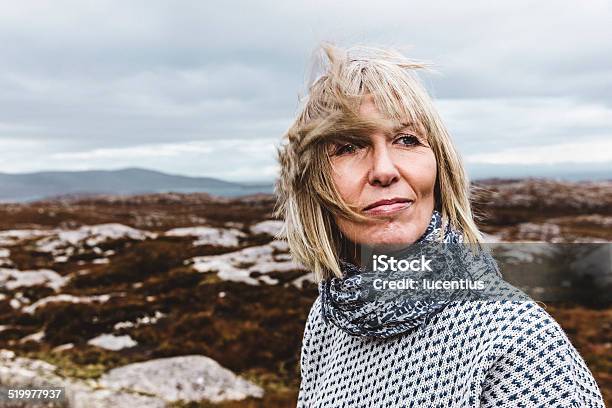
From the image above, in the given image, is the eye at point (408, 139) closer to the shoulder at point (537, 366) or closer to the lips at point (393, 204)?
the lips at point (393, 204)

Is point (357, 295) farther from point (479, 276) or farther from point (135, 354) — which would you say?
point (135, 354)

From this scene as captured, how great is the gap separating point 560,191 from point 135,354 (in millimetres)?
96552

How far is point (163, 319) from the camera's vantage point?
20.9 m

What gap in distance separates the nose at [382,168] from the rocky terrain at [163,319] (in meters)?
0.88

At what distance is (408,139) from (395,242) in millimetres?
441

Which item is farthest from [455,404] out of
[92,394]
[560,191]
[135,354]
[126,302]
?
[560,191]

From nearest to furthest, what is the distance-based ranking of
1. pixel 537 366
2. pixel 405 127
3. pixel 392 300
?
1. pixel 537 366
2. pixel 392 300
3. pixel 405 127

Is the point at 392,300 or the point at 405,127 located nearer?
the point at 392,300

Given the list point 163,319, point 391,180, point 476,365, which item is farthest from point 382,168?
point 163,319

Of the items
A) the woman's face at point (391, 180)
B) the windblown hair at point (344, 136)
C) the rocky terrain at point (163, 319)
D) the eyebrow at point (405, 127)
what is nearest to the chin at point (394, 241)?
the woman's face at point (391, 180)

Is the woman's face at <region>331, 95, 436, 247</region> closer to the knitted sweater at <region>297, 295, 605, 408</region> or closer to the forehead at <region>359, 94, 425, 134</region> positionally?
the forehead at <region>359, 94, 425, 134</region>

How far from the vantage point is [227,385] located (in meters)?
14.1

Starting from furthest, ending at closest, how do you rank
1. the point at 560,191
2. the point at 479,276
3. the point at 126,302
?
the point at 560,191
the point at 126,302
the point at 479,276

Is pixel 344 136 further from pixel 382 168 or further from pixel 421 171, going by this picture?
pixel 421 171
